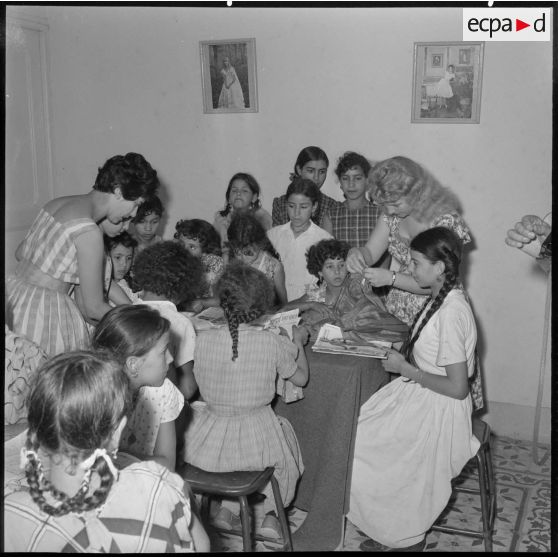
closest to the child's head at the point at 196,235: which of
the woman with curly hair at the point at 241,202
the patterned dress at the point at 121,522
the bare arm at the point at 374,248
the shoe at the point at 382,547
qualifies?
the woman with curly hair at the point at 241,202

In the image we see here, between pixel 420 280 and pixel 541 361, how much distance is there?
186 cm

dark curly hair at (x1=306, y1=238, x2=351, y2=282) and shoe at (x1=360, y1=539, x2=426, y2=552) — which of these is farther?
dark curly hair at (x1=306, y1=238, x2=351, y2=282)

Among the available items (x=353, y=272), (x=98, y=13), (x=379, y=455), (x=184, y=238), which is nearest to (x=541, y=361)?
(x=353, y=272)

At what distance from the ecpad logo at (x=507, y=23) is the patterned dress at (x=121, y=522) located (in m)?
1.57

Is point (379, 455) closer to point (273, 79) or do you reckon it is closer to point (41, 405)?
point (41, 405)

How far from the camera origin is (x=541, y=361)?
431cm

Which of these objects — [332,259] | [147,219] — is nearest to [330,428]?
[332,259]

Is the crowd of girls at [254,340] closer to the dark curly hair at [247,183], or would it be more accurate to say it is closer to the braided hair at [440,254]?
the braided hair at [440,254]

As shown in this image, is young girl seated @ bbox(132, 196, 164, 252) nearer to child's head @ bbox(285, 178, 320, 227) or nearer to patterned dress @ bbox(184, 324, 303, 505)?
child's head @ bbox(285, 178, 320, 227)

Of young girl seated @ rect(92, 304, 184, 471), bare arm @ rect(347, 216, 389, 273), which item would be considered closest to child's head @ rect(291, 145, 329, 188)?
bare arm @ rect(347, 216, 389, 273)

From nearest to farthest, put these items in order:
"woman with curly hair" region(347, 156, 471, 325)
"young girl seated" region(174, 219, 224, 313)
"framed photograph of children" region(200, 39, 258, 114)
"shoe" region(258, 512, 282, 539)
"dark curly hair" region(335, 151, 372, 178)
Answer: "shoe" region(258, 512, 282, 539)
"woman with curly hair" region(347, 156, 471, 325)
"young girl seated" region(174, 219, 224, 313)
"dark curly hair" region(335, 151, 372, 178)
"framed photograph of children" region(200, 39, 258, 114)

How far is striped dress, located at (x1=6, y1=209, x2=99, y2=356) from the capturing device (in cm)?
278

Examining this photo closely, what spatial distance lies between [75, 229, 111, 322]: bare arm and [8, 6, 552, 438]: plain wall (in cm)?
163

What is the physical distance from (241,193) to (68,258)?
1.95 m
